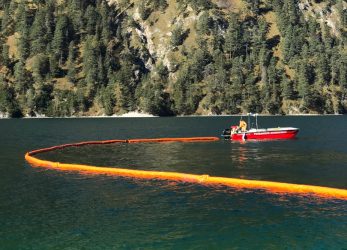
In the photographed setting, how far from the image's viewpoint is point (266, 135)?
107000mm

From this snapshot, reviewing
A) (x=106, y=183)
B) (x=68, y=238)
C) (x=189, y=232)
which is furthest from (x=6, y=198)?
(x=189, y=232)

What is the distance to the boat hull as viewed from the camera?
106 metres

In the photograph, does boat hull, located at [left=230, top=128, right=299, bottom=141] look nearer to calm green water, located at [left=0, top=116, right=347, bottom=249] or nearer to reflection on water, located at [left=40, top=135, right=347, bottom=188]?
reflection on water, located at [left=40, top=135, right=347, bottom=188]

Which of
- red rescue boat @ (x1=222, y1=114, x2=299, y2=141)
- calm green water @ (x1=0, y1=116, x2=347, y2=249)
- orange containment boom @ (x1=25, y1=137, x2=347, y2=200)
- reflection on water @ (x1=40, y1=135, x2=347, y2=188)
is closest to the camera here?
calm green water @ (x1=0, y1=116, x2=347, y2=249)

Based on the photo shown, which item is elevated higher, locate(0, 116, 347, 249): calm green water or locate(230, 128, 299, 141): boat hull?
locate(230, 128, 299, 141): boat hull

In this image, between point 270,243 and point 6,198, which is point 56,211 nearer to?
point 6,198

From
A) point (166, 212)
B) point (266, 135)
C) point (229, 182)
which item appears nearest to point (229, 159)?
point (229, 182)

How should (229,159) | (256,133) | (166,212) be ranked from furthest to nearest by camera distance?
(256,133) < (229,159) < (166,212)

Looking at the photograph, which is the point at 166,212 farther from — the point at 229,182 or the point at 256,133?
the point at 256,133

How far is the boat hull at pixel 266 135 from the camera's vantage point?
348 ft

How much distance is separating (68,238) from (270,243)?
536 inches

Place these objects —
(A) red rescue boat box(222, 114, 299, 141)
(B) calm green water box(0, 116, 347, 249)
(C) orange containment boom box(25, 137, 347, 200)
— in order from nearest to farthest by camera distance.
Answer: (B) calm green water box(0, 116, 347, 249)
(C) orange containment boom box(25, 137, 347, 200)
(A) red rescue boat box(222, 114, 299, 141)

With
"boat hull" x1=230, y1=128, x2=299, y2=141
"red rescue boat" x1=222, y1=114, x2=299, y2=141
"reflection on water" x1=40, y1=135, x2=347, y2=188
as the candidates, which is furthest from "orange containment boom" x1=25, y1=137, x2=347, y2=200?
"boat hull" x1=230, y1=128, x2=299, y2=141

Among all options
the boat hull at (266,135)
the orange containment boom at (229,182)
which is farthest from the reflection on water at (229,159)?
the boat hull at (266,135)
